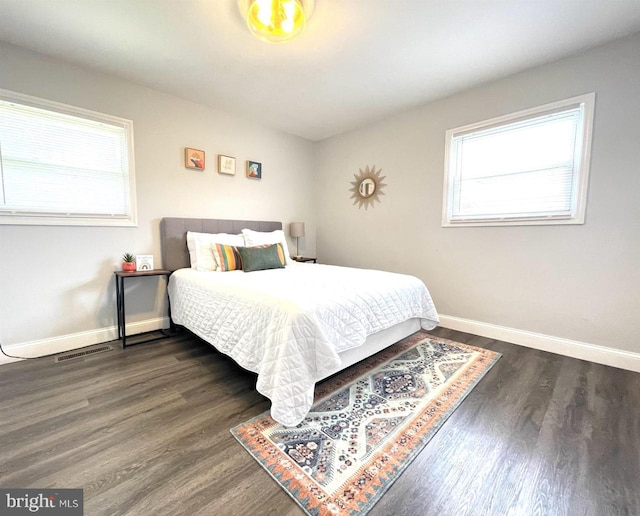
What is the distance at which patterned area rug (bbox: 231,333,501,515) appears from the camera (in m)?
1.18

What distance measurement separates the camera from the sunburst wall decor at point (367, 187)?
374 centimetres

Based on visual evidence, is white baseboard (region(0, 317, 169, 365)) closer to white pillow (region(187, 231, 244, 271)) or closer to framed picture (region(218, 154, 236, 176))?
white pillow (region(187, 231, 244, 271))

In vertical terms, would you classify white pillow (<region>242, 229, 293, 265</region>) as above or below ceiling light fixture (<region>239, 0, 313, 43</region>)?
below

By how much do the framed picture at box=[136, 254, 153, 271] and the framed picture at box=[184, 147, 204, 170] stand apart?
3.70 ft

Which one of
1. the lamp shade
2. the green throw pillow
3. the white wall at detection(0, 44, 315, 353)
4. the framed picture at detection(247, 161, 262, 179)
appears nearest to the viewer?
the white wall at detection(0, 44, 315, 353)

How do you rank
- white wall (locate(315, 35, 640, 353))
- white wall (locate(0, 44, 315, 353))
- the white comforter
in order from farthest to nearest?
white wall (locate(0, 44, 315, 353)) → white wall (locate(315, 35, 640, 353)) → the white comforter

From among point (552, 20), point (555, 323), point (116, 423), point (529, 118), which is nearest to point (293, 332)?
point (116, 423)

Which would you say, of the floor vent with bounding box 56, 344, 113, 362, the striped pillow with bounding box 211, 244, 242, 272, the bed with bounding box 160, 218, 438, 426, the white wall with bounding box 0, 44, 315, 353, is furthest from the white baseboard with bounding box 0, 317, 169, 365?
the striped pillow with bounding box 211, 244, 242, 272

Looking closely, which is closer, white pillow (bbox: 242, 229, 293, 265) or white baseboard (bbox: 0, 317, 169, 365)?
white baseboard (bbox: 0, 317, 169, 365)

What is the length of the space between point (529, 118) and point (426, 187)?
1.10 meters

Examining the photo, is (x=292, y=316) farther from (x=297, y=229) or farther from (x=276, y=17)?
(x=297, y=229)

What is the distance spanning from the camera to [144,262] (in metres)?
2.85

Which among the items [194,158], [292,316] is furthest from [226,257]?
[292,316]

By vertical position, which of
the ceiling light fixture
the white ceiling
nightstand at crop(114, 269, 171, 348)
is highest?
the white ceiling
